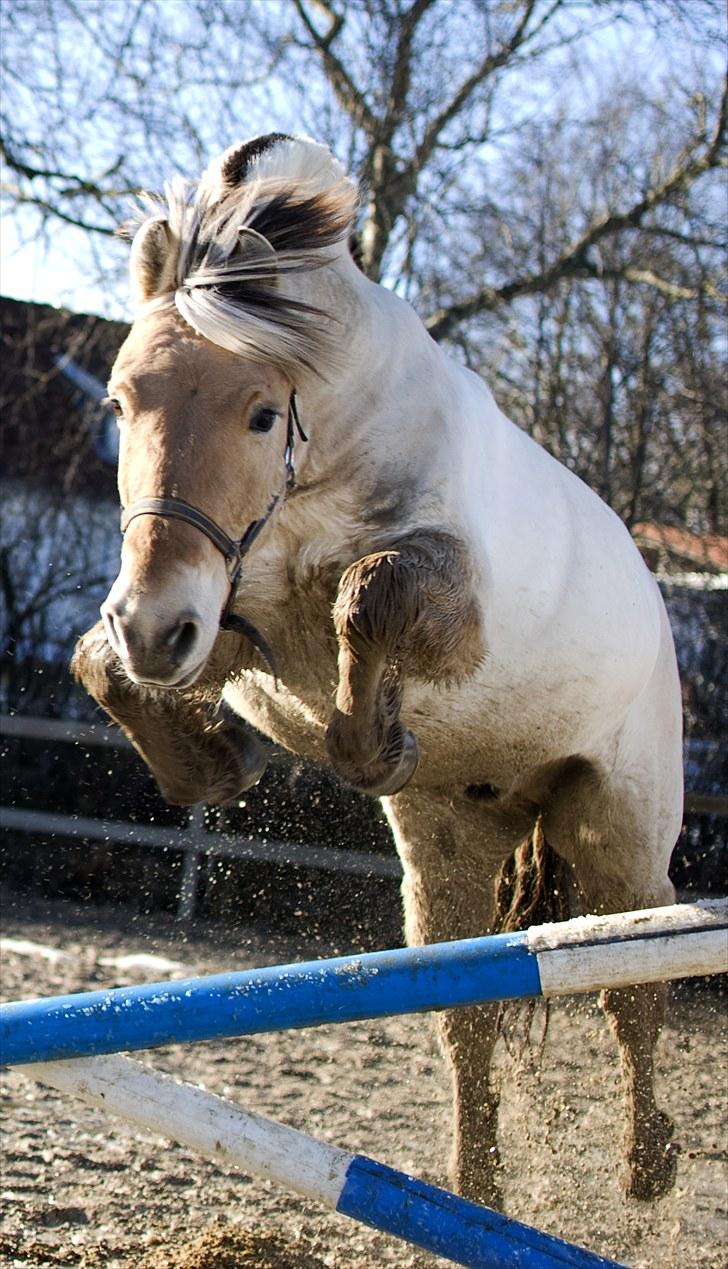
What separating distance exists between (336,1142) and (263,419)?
2495mm

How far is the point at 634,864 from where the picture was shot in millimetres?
3467

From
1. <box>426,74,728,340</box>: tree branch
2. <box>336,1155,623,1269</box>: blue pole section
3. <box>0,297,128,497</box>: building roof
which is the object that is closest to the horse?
<box>336,1155,623,1269</box>: blue pole section

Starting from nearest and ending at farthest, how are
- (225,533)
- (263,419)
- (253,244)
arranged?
(225,533)
(263,419)
(253,244)

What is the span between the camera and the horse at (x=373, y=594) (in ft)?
7.70

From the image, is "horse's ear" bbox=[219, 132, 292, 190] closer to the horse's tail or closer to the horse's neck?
the horse's neck

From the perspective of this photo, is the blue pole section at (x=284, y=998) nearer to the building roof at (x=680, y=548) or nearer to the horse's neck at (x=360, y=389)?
the horse's neck at (x=360, y=389)

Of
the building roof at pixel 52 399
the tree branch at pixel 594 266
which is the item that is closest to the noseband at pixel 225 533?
the tree branch at pixel 594 266

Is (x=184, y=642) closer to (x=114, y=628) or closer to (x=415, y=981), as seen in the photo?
(x=114, y=628)

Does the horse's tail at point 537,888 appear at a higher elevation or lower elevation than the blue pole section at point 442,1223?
higher

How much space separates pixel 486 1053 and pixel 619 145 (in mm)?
5960

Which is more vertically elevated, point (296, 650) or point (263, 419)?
point (263, 419)

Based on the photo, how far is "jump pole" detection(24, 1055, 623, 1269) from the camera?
1.96 metres

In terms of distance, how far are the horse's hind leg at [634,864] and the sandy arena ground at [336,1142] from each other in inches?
6.7

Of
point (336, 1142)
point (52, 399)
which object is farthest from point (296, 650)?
point (52, 399)
